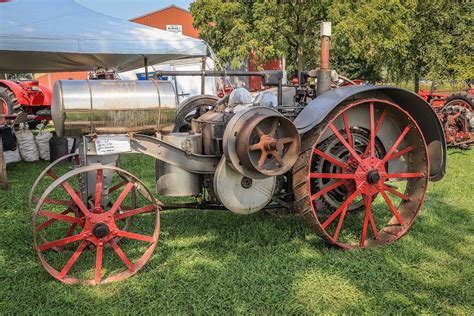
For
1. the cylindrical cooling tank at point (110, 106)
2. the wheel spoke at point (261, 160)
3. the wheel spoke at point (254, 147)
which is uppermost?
the cylindrical cooling tank at point (110, 106)

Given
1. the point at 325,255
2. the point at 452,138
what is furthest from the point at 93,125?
the point at 452,138

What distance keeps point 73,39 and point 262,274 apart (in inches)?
208

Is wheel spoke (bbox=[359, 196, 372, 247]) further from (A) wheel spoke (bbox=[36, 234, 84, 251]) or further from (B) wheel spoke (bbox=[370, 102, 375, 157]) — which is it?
(A) wheel spoke (bbox=[36, 234, 84, 251])

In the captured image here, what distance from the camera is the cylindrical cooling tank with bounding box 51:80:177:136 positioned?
2760 millimetres

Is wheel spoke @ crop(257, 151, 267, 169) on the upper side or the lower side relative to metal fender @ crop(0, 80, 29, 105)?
lower

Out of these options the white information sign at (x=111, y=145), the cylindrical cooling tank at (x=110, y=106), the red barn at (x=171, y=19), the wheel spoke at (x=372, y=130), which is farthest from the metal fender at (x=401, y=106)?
the red barn at (x=171, y=19)

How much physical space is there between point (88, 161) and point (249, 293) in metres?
1.39

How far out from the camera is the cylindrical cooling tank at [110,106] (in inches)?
109

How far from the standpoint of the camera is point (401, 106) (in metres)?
3.67

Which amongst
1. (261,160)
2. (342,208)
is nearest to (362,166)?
(342,208)

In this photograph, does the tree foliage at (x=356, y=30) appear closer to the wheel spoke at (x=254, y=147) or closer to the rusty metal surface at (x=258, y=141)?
the rusty metal surface at (x=258, y=141)

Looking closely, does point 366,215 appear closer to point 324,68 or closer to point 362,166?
point 362,166

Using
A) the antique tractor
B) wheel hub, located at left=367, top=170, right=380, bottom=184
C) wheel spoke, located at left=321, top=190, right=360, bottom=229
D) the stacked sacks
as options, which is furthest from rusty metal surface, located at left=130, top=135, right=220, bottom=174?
the stacked sacks

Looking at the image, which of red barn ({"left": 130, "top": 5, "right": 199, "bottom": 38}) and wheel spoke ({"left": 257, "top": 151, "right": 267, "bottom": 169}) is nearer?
wheel spoke ({"left": 257, "top": 151, "right": 267, "bottom": 169})
